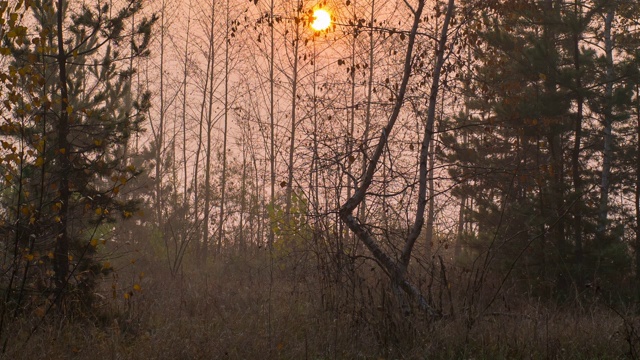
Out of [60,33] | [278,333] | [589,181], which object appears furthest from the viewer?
[589,181]

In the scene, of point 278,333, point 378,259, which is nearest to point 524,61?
point 378,259

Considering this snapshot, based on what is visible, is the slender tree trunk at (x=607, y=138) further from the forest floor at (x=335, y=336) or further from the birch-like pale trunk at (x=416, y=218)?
the birch-like pale trunk at (x=416, y=218)

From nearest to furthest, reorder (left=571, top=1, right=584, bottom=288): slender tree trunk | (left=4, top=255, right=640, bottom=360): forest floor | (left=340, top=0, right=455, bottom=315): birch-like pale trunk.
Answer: (left=4, top=255, right=640, bottom=360): forest floor, (left=340, top=0, right=455, bottom=315): birch-like pale trunk, (left=571, top=1, right=584, bottom=288): slender tree trunk

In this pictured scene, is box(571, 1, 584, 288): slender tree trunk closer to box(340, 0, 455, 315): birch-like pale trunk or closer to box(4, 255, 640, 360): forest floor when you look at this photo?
box(4, 255, 640, 360): forest floor

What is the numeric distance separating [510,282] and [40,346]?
8.80 metres

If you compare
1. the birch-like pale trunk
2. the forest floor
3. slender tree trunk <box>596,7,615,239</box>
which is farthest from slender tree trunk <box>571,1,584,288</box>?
the birch-like pale trunk

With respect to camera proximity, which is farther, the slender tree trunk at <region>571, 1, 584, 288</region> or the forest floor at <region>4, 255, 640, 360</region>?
the slender tree trunk at <region>571, 1, 584, 288</region>

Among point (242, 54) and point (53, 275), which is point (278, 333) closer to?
point (53, 275)

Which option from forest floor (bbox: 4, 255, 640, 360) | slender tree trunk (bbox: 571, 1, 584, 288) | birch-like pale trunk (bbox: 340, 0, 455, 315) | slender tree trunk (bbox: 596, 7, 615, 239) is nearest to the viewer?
forest floor (bbox: 4, 255, 640, 360)

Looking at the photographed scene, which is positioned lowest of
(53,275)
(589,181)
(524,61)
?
(53,275)

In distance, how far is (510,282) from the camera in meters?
13.0

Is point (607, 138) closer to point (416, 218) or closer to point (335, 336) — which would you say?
point (416, 218)

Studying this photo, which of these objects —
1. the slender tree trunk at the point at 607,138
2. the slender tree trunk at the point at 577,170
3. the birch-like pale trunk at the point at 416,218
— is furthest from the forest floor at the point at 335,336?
the slender tree trunk at the point at 607,138

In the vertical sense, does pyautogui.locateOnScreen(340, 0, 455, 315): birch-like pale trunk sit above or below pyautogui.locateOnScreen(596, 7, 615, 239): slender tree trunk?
below
